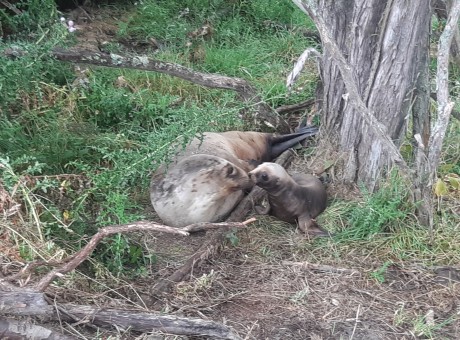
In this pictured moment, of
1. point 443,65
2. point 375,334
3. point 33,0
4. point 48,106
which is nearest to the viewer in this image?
point 375,334

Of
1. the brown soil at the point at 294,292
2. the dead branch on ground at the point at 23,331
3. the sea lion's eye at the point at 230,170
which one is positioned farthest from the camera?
the sea lion's eye at the point at 230,170

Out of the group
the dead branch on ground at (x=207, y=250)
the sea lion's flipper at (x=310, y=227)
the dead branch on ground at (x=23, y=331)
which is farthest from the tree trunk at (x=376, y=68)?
the dead branch on ground at (x=23, y=331)

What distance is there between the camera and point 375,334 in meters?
3.35

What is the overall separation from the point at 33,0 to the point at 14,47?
1.26m

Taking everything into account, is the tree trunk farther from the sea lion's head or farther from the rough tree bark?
the sea lion's head

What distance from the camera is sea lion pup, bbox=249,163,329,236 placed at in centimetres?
427

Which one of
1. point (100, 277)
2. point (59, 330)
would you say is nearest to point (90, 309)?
point (59, 330)

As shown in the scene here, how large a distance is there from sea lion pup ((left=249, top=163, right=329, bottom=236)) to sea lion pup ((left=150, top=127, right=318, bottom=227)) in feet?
0.64

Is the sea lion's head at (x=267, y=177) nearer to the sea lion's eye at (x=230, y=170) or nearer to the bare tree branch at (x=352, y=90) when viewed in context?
the sea lion's eye at (x=230, y=170)

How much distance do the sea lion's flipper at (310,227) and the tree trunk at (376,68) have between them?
446 mm

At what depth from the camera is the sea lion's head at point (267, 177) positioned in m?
4.27

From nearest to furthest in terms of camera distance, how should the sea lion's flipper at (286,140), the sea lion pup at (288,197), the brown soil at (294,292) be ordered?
1. the brown soil at (294,292)
2. the sea lion pup at (288,197)
3. the sea lion's flipper at (286,140)

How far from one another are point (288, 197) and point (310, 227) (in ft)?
0.78

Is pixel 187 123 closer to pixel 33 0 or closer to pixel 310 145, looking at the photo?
pixel 310 145
